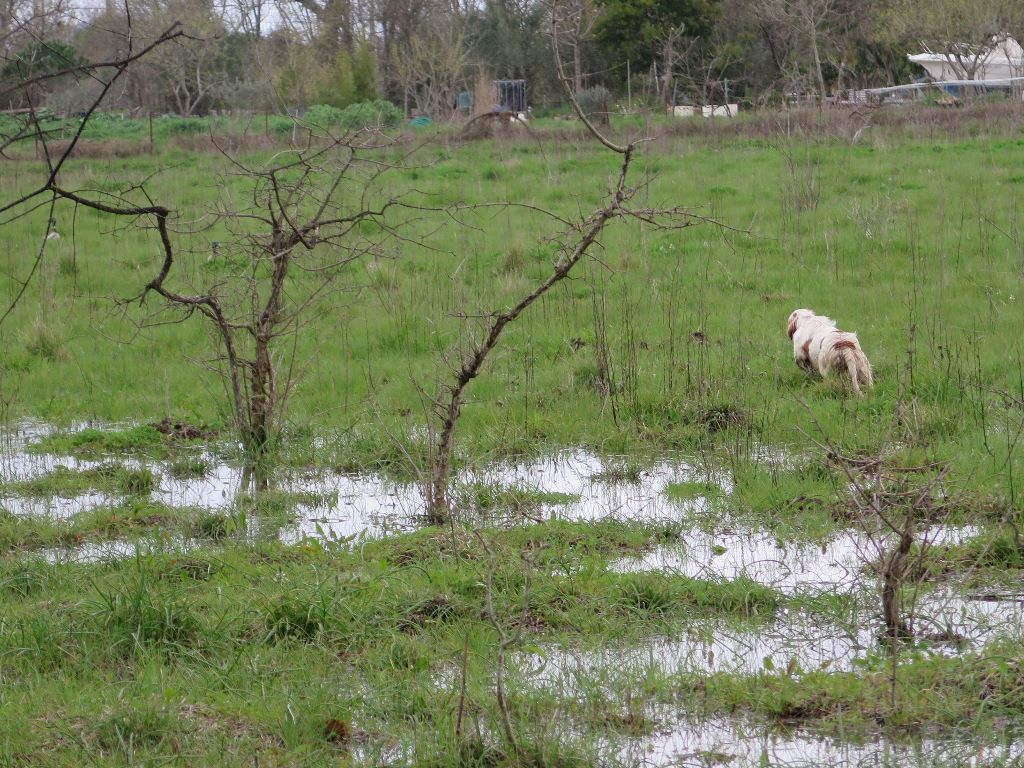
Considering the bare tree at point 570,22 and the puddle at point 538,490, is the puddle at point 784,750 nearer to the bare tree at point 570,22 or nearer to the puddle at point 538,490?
the puddle at point 538,490

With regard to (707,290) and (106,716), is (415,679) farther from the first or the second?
(707,290)

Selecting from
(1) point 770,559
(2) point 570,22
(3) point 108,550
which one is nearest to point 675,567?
(1) point 770,559

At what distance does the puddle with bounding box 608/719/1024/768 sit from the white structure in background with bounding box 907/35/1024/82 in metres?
32.7

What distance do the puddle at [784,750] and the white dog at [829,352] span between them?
439 cm

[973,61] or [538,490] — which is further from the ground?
[973,61]

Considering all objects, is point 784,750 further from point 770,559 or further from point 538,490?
point 538,490

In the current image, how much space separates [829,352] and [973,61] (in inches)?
1289

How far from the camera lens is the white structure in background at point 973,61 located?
34.7 meters

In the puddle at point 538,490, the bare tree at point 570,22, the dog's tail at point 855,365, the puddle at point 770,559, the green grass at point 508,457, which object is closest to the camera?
the green grass at point 508,457

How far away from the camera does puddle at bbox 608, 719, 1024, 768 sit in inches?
126

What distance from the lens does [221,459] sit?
7195mm

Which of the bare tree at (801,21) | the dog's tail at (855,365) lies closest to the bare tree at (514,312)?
the dog's tail at (855,365)

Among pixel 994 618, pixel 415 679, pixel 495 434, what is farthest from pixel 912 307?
pixel 415 679

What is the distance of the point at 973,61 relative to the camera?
118 ft
